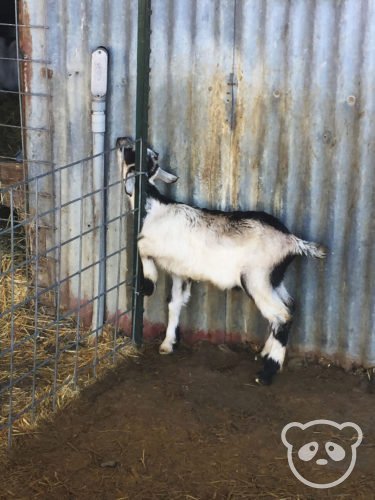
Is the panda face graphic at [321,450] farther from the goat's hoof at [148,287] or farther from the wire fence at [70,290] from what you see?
the wire fence at [70,290]

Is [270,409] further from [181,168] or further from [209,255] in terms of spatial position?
[181,168]

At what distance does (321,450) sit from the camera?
533 centimetres

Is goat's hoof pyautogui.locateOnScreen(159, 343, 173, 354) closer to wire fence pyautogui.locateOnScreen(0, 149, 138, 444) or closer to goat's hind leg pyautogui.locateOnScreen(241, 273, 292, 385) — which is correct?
wire fence pyautogui.locateOnScreen(0, 149, 138, 444)

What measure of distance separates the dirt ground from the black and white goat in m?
0.33

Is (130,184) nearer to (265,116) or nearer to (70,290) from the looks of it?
(265,116)

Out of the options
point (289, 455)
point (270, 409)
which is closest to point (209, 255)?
point (270, 409)

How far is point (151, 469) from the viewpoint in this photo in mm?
5102

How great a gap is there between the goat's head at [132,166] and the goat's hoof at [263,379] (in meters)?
1.46

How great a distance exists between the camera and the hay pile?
561cm

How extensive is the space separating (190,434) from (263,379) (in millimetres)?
861

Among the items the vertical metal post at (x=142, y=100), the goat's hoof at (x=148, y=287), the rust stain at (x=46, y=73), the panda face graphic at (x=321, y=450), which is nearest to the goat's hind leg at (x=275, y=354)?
the panda face graphic at (x=321, y=450)

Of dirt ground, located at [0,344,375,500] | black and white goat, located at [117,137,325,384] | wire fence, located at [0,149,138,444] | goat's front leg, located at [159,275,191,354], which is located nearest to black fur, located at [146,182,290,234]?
black and white goat, located at [117,137,325,384]

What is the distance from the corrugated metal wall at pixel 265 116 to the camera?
5914 mm

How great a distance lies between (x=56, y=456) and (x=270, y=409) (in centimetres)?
142
